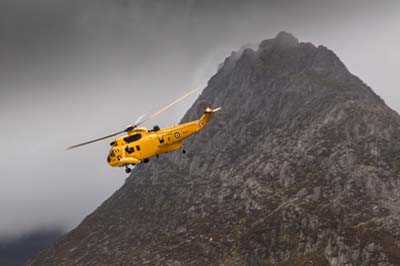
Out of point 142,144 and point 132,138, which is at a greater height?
point 132,138

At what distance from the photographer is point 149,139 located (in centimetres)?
11806

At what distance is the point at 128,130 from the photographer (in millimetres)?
119062

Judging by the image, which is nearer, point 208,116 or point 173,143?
point 173,143

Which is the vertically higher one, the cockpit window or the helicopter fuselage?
the cockpit window

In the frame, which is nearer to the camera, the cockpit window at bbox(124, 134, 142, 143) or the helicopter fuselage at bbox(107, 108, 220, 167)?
the helicopter fuselage at bbox(107, 108, 220, 167)

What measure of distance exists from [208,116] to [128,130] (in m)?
20.6

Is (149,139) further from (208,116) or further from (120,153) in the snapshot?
(208,116)

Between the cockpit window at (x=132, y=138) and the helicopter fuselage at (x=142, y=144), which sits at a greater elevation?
the cockpit window at (x=132, y=138)

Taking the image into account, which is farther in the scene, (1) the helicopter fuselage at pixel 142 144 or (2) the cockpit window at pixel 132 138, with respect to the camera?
(2) the cockpit window at pixel 132 138

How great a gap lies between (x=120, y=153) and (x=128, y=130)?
18.6 feet

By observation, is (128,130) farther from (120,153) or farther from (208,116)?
(208,116)

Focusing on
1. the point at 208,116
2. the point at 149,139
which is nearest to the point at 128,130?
the point at 149,139

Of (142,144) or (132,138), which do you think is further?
(132,138)

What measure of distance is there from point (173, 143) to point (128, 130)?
10556mm
